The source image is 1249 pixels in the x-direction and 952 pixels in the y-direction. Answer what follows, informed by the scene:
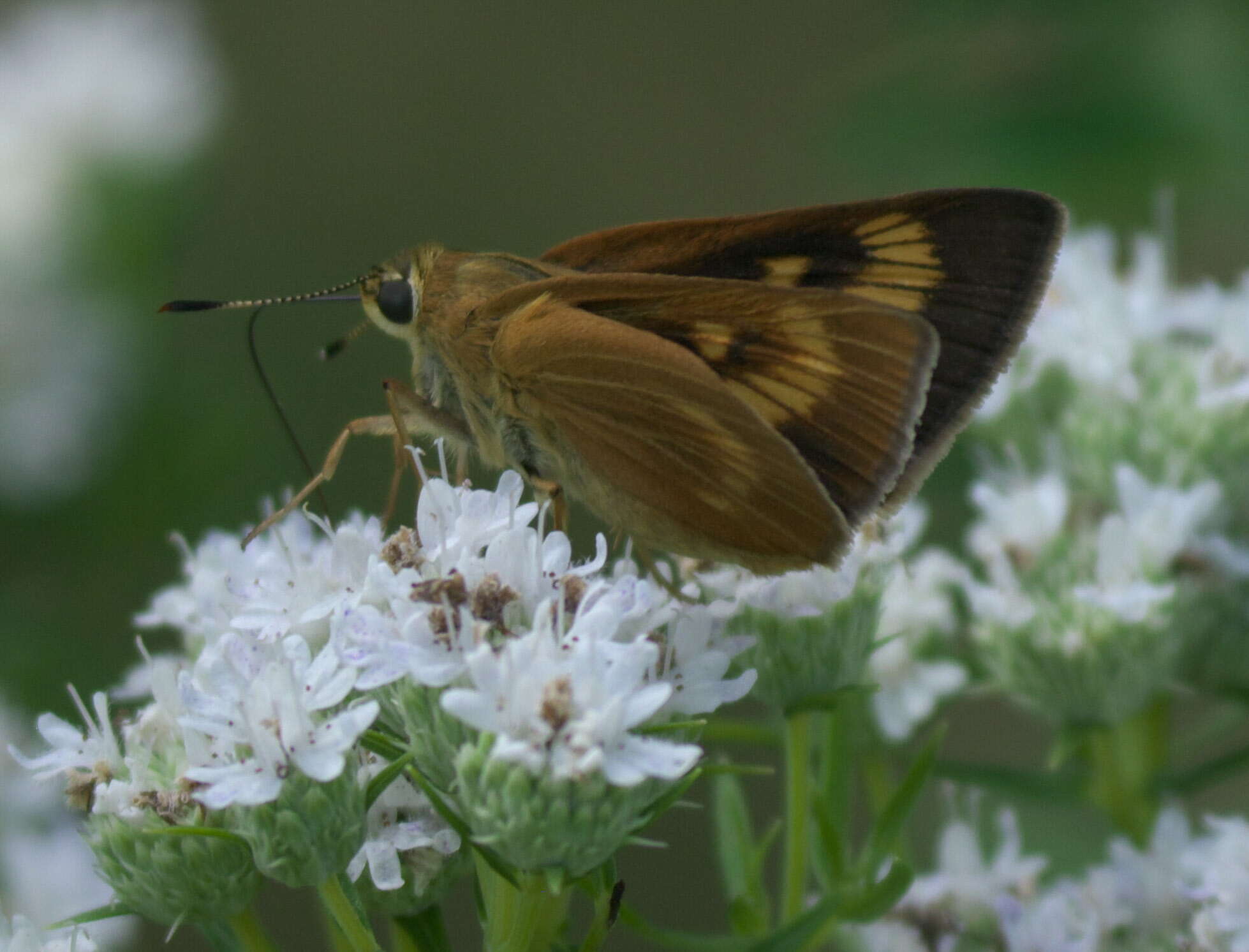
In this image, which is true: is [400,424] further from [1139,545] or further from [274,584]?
[1139,545]

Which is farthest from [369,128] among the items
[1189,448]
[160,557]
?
[1189,448]

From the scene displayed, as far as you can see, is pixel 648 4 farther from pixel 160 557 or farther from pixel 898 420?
pixel 898 420

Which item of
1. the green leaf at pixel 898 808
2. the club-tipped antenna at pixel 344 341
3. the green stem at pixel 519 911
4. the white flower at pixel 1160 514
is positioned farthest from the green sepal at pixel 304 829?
the white flower at pixel 1160 514

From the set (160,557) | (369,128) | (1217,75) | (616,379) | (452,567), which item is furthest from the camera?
(369,128)

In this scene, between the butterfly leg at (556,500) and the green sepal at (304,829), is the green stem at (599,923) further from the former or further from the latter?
the butterfly leg at (556,500)

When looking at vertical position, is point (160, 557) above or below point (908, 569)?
below
